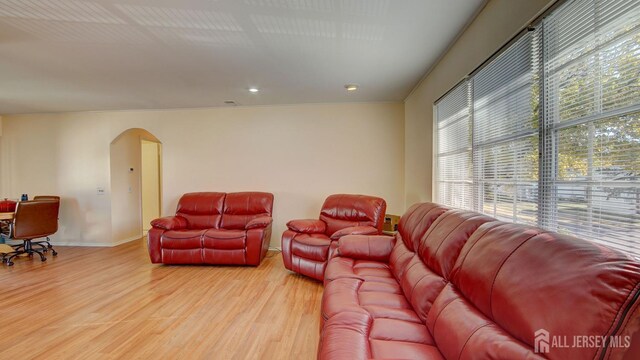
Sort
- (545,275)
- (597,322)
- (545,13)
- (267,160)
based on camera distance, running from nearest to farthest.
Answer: (597,322) < (545,275) < (545,13) < (267,160)

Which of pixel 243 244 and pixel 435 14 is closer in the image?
pixel 435 14

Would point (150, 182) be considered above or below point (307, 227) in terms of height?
above

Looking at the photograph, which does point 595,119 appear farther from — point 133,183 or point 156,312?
point 133,183

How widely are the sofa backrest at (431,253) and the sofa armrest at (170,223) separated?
3217 mm

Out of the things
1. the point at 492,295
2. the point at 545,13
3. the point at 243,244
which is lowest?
the point at 243,244

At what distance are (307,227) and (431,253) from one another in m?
2.06

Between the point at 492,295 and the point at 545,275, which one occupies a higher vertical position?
the point at 545,275

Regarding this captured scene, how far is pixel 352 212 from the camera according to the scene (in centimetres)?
374

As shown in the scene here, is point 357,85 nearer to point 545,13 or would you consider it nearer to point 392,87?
point 392,87

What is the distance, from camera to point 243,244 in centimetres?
372

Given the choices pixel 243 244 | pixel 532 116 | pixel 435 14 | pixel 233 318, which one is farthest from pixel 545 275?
pixel 243 244

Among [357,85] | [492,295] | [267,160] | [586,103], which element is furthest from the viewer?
[267,160]

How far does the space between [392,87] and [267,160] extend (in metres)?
2.36

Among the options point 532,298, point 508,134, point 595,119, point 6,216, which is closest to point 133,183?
point 6,216
